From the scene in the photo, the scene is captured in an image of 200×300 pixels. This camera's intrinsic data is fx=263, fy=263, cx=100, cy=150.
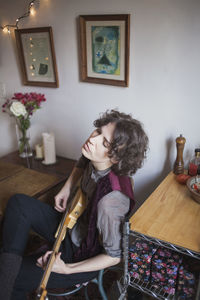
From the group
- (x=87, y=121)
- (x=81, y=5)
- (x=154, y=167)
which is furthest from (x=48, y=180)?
(x=81, y=5)

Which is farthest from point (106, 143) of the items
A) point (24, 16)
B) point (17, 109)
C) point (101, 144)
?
point (24, 16)

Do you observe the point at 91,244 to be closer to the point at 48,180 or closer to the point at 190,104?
the point at 48,180

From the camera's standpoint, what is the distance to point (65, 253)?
4.17ft

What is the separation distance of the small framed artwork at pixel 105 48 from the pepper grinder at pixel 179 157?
1.47 feet

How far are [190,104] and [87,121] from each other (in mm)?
700

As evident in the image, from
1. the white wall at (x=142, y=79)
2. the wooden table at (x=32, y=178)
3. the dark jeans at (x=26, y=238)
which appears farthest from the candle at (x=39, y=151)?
the dark jeans at (x=26, y=238)

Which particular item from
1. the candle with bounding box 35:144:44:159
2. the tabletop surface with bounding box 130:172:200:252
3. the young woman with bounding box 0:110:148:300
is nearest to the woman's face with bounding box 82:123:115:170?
the young woman with bounding box 0:110:148:300

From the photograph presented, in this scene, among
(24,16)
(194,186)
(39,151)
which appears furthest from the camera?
(39,151)

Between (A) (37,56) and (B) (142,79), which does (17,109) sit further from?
(B) (142,79)

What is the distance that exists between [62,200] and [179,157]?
68cm

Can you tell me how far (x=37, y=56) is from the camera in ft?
5.99

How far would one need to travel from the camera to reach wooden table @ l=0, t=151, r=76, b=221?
1.54 m

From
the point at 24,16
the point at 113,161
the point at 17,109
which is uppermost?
the point at 24,16

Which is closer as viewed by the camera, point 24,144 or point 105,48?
point 105,48
